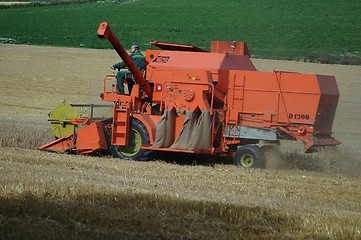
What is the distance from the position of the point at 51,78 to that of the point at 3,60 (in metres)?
4.95

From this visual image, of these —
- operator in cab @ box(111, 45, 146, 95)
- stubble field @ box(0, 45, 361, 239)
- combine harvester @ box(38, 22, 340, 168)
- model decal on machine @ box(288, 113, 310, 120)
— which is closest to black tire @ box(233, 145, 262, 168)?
combine harvester @ box(38, 22, 340, 168)

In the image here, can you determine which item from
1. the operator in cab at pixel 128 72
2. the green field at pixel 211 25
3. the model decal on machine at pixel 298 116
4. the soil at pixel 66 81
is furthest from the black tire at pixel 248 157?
the green field at pixel 211 25

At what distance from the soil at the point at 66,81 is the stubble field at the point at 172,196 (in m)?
3.84

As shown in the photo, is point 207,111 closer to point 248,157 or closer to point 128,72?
point 248,157

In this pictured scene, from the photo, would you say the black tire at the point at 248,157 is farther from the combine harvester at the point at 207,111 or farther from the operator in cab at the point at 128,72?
the operator in cab at the point at 128,72

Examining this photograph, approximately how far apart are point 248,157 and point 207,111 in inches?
46.8

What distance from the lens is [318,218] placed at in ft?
19.6

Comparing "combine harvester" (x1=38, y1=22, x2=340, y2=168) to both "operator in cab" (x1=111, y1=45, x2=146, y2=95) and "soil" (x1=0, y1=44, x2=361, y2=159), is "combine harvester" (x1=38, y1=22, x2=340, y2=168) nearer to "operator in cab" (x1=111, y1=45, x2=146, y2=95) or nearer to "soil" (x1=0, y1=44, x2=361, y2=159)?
"operator in cab" (x1=111, y1=45, x2=146, y2=95)

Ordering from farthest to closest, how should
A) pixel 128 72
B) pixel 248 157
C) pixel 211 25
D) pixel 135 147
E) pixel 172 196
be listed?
pixel 211 25 < pixel 128 72 < pixel 135 147 < pixel 248 157 < pixel 172 196

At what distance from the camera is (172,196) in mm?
6719

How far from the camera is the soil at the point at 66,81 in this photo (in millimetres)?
18672

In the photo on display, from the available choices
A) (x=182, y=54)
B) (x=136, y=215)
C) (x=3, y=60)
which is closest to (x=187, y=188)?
(x=136, y=215)

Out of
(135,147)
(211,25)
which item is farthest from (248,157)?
(211,25)

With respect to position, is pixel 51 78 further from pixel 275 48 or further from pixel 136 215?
pixel 136 215
